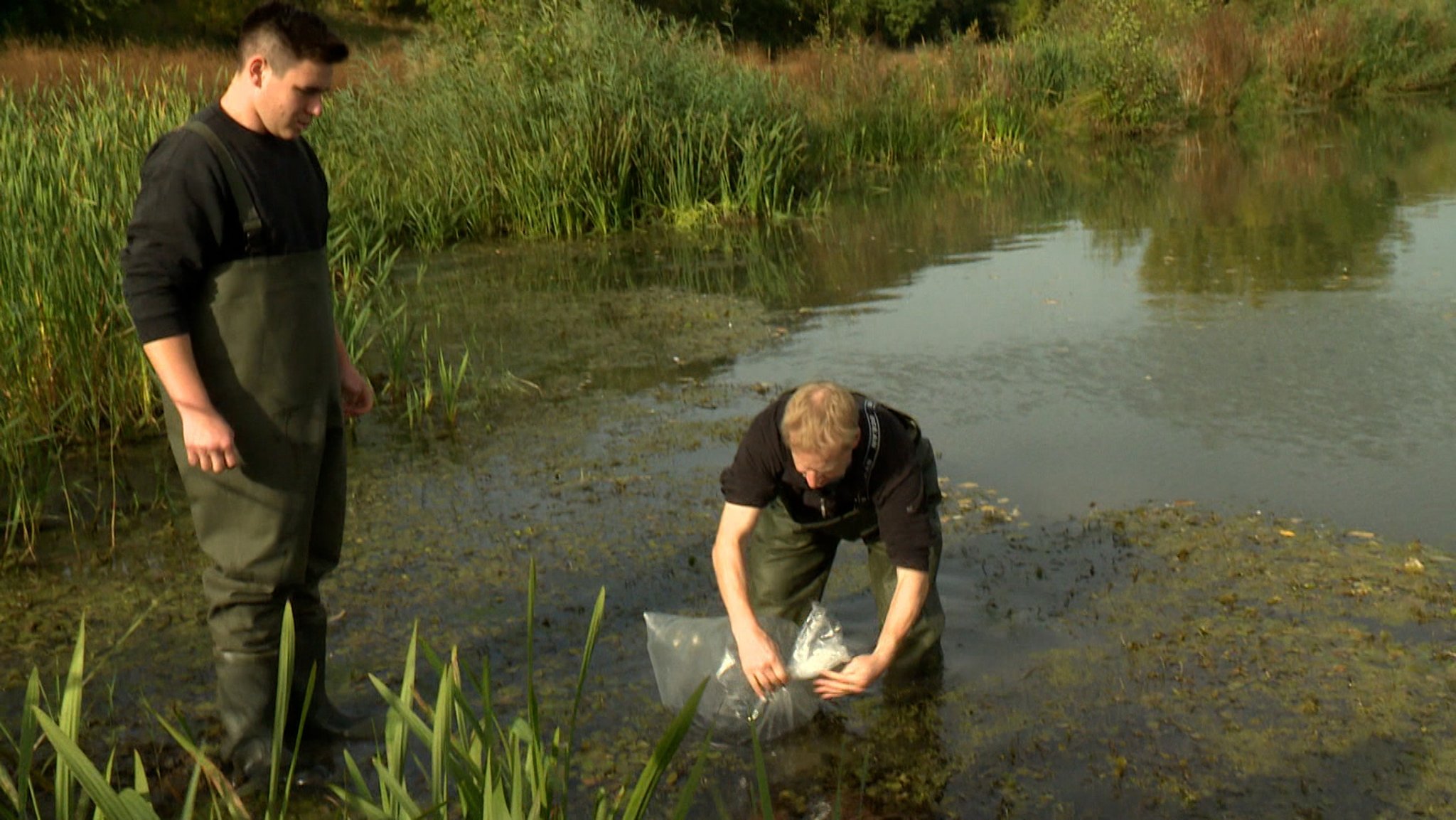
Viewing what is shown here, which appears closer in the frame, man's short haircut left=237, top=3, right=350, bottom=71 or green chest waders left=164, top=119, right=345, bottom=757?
man's short haircut left=237, top=3, right=350, bottom=71

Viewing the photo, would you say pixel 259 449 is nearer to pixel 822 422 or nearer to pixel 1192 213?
pixel 822 422

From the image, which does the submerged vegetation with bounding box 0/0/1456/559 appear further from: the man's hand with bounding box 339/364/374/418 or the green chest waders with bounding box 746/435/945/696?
the green chest waders with bounding box 746/435/945/696

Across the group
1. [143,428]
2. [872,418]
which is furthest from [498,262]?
[872,418]

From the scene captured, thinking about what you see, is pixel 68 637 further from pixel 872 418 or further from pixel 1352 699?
pixel 1352 699

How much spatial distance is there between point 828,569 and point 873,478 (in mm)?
634

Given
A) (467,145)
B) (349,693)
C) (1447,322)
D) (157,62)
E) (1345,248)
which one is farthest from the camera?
(157,62)

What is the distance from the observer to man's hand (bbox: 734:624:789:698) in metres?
3.73

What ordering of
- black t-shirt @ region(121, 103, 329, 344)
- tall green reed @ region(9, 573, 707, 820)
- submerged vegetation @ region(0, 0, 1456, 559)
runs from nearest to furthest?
tall green reed @ region(9, 573, 707, 820) < black t-shirt @ region(121, 103, 329, 344) < submerged vegetation @ region(0, 0, 1456, 559)

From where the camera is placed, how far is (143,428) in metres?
6.95

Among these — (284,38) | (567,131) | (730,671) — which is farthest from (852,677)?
(567,131)

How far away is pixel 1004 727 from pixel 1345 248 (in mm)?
8400

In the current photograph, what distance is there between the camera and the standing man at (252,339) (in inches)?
132

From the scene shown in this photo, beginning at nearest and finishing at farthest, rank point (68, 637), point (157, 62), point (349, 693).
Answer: point (349, 693)
point (68, 637)
point (157, 62)

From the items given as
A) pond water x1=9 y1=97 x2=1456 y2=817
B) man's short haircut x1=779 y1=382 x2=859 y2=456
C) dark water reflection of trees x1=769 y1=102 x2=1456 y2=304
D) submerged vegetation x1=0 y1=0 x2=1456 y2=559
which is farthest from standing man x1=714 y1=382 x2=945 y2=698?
dark water reflection of trees x1=769 y1=102 x2=1456 y2=304
